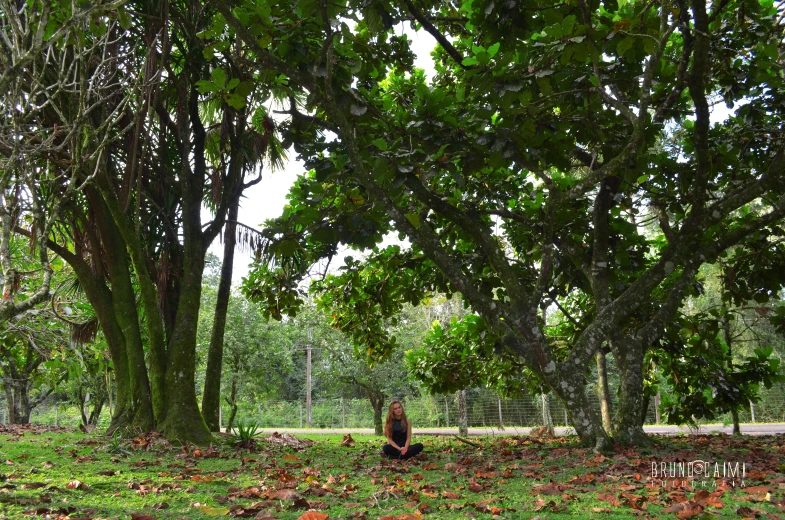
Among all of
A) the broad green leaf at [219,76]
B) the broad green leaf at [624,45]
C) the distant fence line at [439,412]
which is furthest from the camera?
the distant fence line at [439,412]

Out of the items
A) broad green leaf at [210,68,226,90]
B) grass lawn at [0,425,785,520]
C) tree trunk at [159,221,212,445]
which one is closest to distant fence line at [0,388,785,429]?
grass lawn at [0,425,785,520]

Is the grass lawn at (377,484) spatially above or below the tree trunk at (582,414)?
below

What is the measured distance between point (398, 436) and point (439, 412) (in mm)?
17403

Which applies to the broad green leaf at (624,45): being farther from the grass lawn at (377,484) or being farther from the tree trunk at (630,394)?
the grass lawn at (377,484)

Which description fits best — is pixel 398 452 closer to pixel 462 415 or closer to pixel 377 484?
pixel 377 484

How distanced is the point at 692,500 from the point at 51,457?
203 inches

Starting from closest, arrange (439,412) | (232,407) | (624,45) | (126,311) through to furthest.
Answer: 1. (624,45)
2. (126,311)
3. (232,407)
4. (439,412)

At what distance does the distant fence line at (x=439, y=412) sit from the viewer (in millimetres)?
19219

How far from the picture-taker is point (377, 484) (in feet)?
13.4

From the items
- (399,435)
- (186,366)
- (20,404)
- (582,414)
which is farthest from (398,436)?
(20,404)

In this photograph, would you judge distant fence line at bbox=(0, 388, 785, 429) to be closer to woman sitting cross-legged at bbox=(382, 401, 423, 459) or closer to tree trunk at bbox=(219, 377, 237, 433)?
tree trunk at bbox=(219, 377, 237, 433)

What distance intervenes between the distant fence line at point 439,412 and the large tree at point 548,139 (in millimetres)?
10154

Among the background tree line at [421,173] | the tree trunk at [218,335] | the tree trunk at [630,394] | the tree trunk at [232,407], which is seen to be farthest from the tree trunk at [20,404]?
the tree trunk at [630,394]

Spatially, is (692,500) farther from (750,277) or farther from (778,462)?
(750,277)
